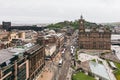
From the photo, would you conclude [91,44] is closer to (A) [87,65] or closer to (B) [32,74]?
(A) [87,65]

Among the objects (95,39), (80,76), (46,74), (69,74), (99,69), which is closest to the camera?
(80,76)

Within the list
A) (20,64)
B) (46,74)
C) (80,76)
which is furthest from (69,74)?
(20,64)

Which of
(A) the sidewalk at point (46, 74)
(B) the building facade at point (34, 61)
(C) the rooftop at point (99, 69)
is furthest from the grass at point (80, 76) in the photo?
(B) the building facade at point (34, 61)

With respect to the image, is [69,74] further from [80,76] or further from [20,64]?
[20,64]

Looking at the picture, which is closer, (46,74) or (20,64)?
(20,64)

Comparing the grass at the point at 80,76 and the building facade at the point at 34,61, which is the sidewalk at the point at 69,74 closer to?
the grass at the point at 80,76

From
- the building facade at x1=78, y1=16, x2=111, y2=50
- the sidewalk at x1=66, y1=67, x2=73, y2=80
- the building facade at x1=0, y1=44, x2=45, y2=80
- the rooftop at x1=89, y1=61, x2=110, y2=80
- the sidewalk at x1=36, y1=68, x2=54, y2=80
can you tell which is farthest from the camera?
the building facade at x1=78, y1=16, x2=111, y2=50

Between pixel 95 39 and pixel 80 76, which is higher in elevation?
pixel 95 39

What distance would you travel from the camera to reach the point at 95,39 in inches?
4427

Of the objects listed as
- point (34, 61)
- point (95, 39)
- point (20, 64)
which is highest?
point (20, 64)

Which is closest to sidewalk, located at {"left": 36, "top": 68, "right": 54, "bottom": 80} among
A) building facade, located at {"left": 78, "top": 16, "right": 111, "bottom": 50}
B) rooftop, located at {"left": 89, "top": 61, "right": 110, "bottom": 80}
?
rooftop, located at {"left": 89, "top": 61, "right": 110, "bottom": 80}

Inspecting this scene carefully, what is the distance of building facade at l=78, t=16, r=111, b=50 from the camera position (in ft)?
368

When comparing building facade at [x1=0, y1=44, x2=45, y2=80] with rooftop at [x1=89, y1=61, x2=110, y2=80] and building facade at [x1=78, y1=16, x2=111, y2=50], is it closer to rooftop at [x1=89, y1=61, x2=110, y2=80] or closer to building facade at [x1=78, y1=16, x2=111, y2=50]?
rooftop at [x1=89, y1=61, x2=110, y2=80]

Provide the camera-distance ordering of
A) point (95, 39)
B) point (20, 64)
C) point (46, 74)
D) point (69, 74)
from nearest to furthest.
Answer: point (20, 64)
point (69, 74)
point (46, 74)
point (95, 39)
